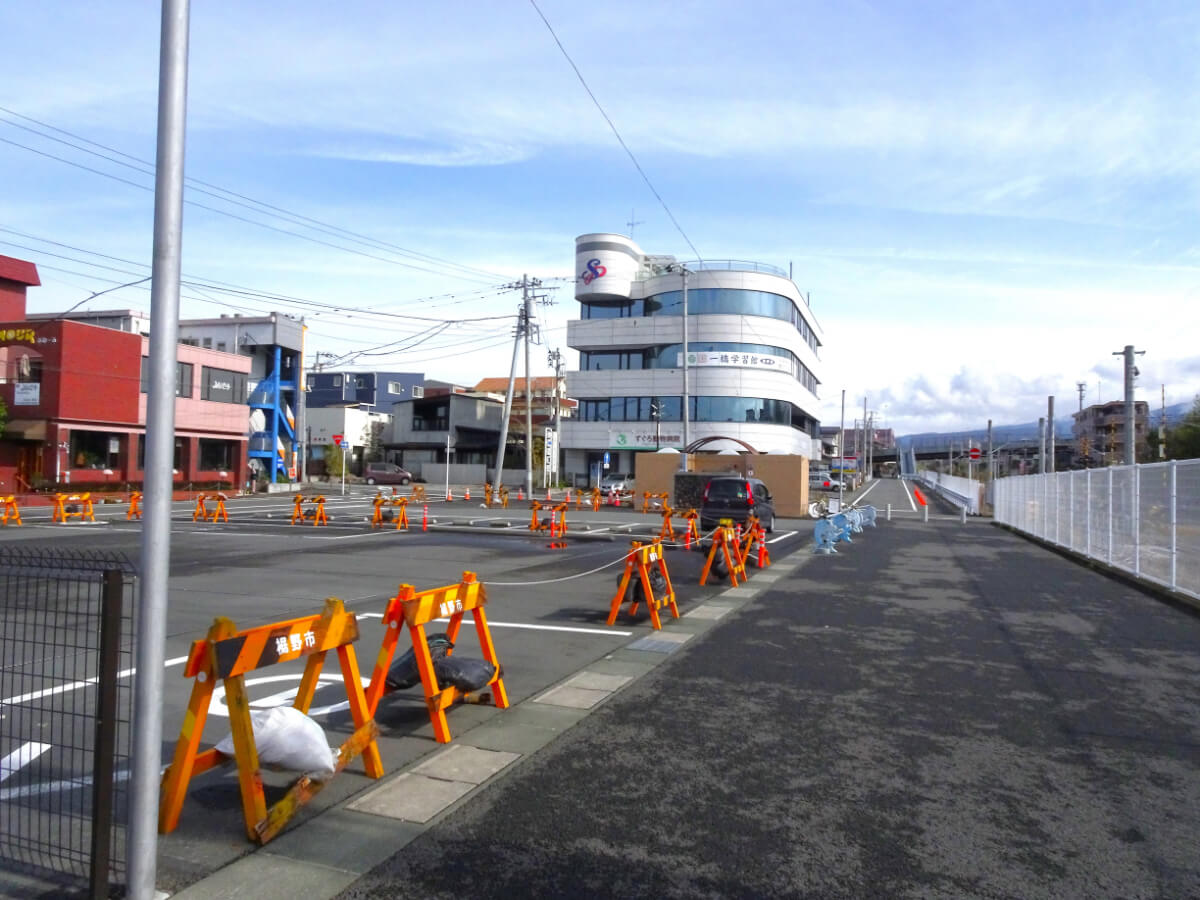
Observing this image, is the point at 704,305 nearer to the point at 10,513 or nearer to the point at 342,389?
the point at 10,513

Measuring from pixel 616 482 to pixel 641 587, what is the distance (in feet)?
175

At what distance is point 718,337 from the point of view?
68.3 m

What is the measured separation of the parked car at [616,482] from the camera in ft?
193

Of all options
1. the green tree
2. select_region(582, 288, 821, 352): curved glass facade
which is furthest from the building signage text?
the green tree

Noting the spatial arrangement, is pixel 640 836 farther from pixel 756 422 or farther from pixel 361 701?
pixel 756 422

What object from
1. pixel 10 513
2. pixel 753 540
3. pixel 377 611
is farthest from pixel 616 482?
pixel 377 611

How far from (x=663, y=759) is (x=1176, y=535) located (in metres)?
12.0

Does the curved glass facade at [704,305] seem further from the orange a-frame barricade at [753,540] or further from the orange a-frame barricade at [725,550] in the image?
the orange a-frame barricade at [725,550]

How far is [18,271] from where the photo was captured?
1868 inches

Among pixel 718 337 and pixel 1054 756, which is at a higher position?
pixel 718 337

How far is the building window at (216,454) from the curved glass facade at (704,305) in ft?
99.6

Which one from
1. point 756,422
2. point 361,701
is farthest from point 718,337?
point 361,701

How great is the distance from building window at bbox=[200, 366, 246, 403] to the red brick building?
164 centimetres

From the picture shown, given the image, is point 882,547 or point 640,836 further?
point 882,547
